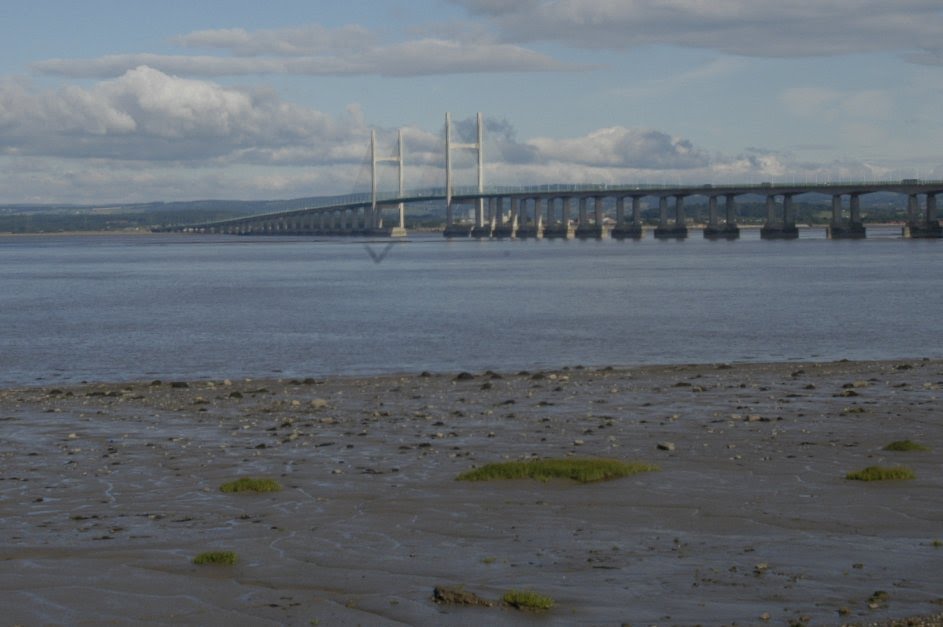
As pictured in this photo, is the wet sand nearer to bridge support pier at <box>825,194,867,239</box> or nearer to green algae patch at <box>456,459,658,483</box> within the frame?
green algae patch at <box>456,459,658,483</box>

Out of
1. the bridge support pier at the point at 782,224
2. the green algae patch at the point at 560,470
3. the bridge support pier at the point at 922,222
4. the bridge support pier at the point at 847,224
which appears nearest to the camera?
the green algae patch at the point at 560,470

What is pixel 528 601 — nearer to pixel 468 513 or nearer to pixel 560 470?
pixel 468 513

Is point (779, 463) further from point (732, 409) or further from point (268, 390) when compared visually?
point (268, 390)

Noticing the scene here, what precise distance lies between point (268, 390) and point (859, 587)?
18.5 metres

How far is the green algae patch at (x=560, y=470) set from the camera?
16.6 metres

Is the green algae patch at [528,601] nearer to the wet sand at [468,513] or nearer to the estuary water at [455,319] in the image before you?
the wet sand at [468,513]

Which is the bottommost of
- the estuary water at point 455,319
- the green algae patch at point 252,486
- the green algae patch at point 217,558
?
the estuary water at point 455,319

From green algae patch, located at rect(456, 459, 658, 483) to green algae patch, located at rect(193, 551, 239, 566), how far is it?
4462 mm

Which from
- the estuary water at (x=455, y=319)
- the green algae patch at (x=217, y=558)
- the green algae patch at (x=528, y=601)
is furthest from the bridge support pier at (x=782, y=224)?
the green algae patch at (x=528, y=601)

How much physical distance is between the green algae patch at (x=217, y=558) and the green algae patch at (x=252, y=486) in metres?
3.38

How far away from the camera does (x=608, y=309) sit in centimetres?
5888

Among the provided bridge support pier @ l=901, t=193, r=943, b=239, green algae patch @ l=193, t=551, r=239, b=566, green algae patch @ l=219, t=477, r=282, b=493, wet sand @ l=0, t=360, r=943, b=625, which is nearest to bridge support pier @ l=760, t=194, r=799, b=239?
bridge support pier @ l=901, t=193, r=943, b=239

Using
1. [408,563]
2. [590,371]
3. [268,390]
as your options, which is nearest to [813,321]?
[590,371]

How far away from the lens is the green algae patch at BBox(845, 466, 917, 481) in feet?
52.5
